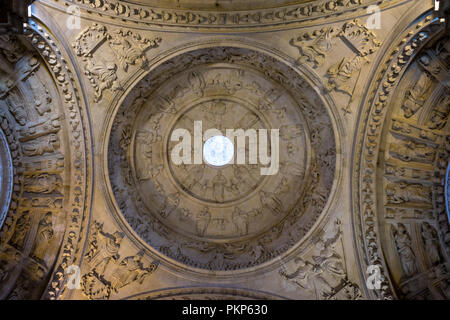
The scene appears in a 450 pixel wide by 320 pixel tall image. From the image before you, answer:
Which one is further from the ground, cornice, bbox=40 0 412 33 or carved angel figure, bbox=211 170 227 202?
cornice, bbox=40 0 412 33

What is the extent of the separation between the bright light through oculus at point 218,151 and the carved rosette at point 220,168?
1.12 ft

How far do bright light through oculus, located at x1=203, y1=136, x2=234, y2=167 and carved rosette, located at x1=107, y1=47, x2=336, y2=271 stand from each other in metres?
0.34

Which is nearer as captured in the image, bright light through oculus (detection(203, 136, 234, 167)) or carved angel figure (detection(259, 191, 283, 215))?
carved angel figure (detection(259, 191, 283, 215))

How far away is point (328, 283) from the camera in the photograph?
48.5 ft

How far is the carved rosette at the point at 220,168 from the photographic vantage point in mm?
15508

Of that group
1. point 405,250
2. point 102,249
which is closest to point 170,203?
point 102,249

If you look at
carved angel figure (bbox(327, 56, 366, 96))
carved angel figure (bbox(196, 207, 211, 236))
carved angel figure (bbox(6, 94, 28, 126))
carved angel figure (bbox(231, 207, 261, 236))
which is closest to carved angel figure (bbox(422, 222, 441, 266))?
carved angel figure (bbox(327, 56, 366, 96))

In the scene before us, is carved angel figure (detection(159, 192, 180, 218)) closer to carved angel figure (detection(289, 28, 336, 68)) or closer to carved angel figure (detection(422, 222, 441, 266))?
carved angel figure (detection(289, 28, 336, 68))

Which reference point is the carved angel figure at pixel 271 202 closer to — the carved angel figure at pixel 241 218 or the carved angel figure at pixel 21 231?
the carved angel figure at pixel 241 218

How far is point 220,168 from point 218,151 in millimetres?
609

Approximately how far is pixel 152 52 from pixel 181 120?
278 cm

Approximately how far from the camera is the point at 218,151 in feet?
55.2

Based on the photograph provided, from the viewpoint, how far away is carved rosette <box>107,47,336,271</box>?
15508mm
